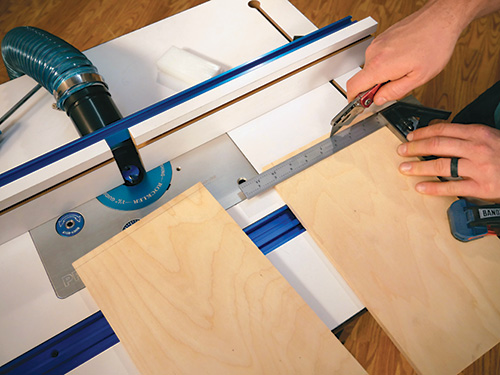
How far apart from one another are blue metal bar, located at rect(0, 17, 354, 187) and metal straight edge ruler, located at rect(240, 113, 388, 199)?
307 mm

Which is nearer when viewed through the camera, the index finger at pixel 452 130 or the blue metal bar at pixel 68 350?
the blue metal bar at pixel 68 350

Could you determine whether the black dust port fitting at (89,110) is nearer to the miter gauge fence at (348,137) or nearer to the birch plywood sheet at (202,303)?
the birch plywood sheet at (202,303)

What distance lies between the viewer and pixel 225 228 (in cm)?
96

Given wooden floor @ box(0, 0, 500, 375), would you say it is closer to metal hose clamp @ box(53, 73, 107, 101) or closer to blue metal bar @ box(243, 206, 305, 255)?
metal hose clamp @ box(53, 73, 107, 101)

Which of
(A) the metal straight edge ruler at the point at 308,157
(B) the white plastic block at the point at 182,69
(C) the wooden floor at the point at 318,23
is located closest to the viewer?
(A) the metal straight edge ruler at the point at 308,157

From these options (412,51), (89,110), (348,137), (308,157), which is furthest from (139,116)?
(412,51)

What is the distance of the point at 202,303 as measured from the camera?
87 centimetres

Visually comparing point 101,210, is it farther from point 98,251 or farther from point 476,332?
point 476,332

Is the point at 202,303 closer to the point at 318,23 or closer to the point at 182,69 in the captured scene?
the point at 182,69

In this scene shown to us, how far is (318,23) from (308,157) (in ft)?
6.00

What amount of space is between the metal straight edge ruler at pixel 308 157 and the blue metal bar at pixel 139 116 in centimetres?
31

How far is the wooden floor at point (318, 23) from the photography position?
2.32 meters

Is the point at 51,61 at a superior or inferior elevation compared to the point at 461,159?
superior

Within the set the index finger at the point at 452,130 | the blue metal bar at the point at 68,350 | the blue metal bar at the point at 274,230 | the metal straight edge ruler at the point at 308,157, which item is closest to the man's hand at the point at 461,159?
the index finger at the point at 452,130
